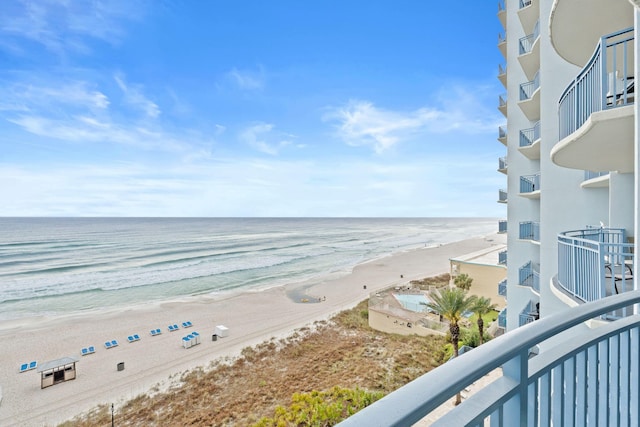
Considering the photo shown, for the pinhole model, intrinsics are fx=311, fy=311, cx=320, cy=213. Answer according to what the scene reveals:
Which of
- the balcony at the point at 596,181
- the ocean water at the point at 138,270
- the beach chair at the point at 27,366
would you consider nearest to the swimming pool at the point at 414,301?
the balcony at the point at 596,181

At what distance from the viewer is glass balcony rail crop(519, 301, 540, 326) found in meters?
13.1

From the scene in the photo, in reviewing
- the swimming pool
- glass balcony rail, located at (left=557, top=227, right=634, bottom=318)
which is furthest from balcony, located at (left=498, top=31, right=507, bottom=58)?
glass balcony rail, located at (left=557, top=227, right=634, bottom=318)

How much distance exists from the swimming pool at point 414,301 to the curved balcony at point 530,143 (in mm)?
10611

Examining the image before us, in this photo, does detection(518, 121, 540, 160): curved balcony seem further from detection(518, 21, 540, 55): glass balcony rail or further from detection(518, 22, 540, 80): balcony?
detection(518, 21, 540, 55): glass balcony rail

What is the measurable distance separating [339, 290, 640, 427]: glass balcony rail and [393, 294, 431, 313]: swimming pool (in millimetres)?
19441

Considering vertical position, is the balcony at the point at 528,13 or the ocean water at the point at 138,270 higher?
the balcony at the point at 528,13

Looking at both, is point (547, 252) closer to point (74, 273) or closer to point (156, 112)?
point (74, 273)

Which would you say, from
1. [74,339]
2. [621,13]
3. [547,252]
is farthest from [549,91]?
[74,339]

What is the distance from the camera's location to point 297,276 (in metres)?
38.8

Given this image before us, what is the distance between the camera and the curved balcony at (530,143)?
13.9 metres

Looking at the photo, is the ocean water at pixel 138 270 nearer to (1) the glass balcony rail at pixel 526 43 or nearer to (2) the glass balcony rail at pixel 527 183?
(2) the glass balcony rail at pixel 527 183

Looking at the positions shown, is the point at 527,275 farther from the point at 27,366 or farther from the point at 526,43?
the point at 27,366

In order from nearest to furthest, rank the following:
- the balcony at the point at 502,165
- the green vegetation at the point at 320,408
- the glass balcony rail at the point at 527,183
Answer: the green vegetation at the point at 320,408 < the glass balcony rail at the point at 527,183 < the balcony at the point at 502,165

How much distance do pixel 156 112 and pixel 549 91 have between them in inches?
3447
